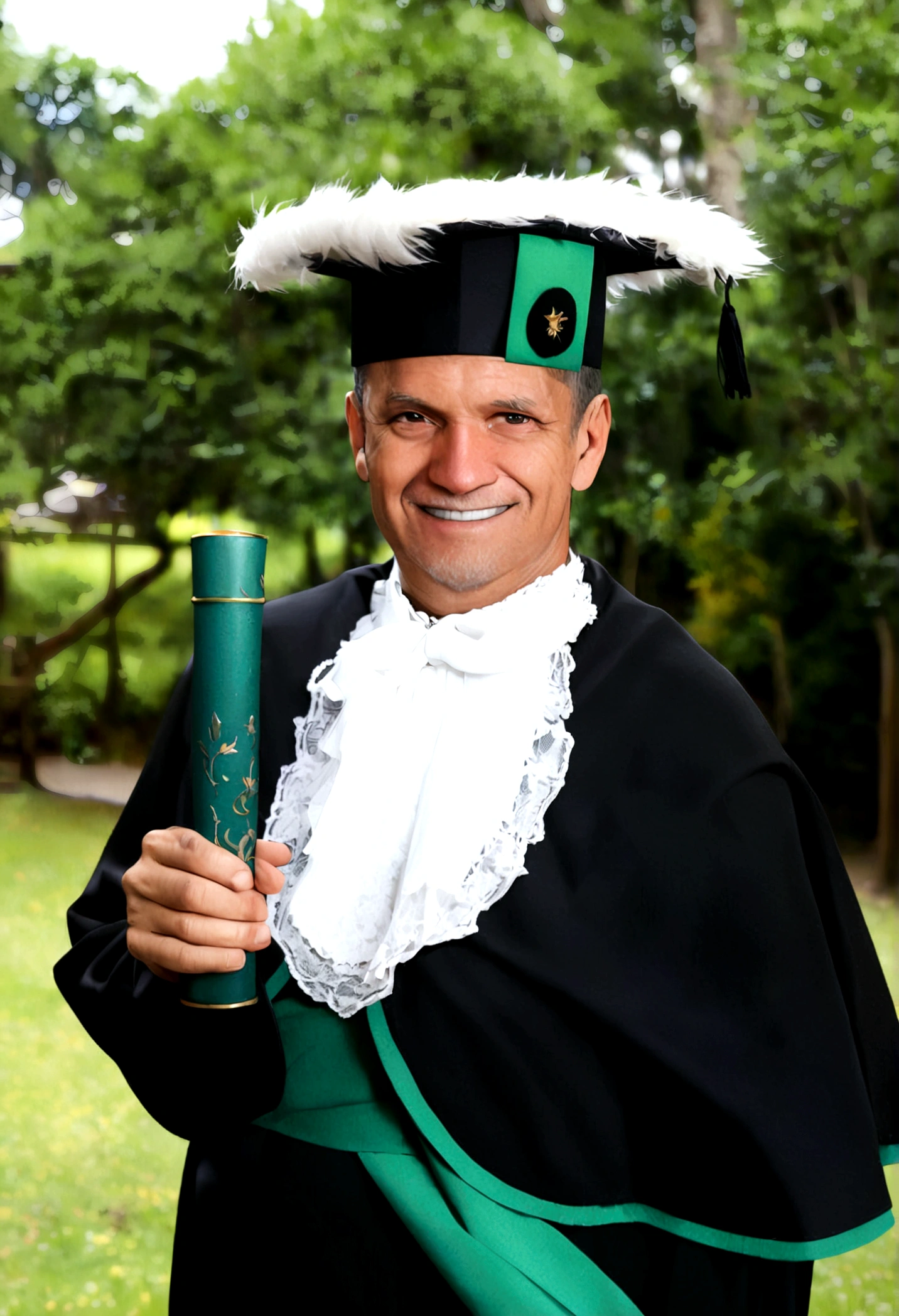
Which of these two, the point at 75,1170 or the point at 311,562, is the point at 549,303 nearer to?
the point at 75,1170

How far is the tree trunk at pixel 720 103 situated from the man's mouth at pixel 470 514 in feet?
20.6

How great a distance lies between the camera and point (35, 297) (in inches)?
316

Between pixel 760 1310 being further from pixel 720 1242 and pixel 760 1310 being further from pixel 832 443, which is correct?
pixel 832 443

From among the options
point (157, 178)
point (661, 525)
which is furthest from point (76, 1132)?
point (157, 178)

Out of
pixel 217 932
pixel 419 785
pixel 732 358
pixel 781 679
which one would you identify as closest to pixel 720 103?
pixel 781 679

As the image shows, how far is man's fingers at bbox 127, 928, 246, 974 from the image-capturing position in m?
1.33

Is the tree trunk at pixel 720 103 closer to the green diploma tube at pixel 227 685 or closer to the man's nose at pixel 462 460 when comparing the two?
the man's nose at pixel 462 460

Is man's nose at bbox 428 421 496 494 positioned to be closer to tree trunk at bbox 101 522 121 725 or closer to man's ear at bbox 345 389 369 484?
man's ear at bbox 345 389 369 484

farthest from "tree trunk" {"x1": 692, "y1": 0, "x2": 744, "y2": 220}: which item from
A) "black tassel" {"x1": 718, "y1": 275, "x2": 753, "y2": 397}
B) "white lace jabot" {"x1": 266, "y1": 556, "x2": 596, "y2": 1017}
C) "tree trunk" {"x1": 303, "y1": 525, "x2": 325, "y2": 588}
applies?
"white lace jabot" {"x1": 266, "y1": 556, "x2": 596, "y2": 1017}

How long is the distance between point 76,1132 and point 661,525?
4.56m

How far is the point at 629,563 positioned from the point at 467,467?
658cm

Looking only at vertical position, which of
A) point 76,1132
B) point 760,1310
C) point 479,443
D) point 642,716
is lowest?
point 76,1132

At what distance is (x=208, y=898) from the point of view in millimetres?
1328

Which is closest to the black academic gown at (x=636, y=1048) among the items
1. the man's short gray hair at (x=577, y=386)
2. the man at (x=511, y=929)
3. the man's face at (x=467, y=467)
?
the man at (x=511, y=929)
